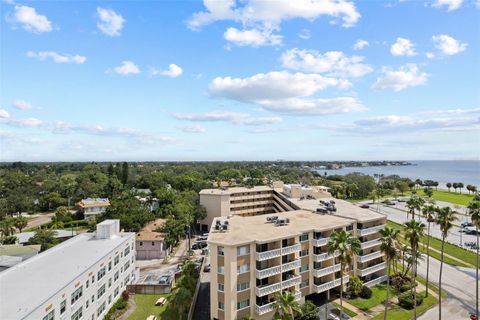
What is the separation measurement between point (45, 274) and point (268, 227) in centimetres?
3133

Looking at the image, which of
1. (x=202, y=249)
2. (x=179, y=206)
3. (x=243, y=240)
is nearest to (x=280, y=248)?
(x=243, y=240)

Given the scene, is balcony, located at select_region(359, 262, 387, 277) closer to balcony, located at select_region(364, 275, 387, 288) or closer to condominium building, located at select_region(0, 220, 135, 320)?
balcony, located at select_region(364, 275, 387, 288)

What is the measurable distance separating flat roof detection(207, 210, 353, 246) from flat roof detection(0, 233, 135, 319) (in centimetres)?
1846

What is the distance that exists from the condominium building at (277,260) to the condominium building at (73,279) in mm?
17033

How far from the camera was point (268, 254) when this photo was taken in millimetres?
39469

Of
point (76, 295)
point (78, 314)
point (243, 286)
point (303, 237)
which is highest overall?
point (303, 237)

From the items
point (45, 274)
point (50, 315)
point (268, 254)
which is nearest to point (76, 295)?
point (45, 274)

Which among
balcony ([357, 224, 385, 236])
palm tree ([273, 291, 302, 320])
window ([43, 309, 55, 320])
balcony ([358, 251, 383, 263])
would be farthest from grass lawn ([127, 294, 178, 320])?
balcony ([357, 224, 385, 236])

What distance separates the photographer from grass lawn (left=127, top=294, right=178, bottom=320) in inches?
1732

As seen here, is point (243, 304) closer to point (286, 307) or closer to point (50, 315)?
point (286, 307)

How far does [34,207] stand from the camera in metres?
125

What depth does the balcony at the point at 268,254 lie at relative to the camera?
38.9 meters

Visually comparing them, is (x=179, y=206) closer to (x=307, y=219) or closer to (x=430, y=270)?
(x=307, y=219)

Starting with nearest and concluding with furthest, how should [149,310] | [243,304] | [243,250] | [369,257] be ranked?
[243,304] → [243,250] → [149,310] → [369,257]
